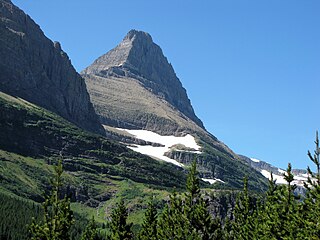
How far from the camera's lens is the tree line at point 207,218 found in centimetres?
3975

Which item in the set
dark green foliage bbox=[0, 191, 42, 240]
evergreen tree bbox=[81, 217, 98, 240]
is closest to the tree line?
evergreen tree bbox=[81, 217, 98, 240]

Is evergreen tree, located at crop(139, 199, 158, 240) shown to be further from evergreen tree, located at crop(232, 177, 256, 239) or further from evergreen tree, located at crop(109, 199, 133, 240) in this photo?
evergreen tree, located at crop(232, 177, 256, 239)

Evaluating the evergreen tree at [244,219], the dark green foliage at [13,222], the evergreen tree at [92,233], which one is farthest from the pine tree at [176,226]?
the dark green foliage at [13,222]

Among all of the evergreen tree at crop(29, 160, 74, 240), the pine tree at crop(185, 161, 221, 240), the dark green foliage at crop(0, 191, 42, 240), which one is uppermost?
the pine tree at crop(185, 161, 221, 240)

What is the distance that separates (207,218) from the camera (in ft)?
220

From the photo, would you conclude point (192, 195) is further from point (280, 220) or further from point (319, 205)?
point (319, 205)

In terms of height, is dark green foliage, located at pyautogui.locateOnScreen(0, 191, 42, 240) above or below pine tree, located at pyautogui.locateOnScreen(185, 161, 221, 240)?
below

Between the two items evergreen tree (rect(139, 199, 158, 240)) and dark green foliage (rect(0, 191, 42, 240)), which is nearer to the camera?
evergreen tree (rect(139, 199, 158, 240))

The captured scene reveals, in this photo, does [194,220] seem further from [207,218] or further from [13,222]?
[13,222]

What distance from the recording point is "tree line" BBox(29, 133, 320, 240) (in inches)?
1565

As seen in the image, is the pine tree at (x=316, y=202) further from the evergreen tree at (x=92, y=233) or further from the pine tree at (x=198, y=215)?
the evergreen tree at (x=92, y=233)

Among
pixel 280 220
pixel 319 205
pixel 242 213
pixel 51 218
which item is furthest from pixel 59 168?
pixel 242 213

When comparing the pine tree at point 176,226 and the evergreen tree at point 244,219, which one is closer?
the pine tree at point 176,226

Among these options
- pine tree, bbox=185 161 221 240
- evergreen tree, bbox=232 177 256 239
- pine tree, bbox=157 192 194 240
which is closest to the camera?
pine tree, bbox=185 161 221 240
